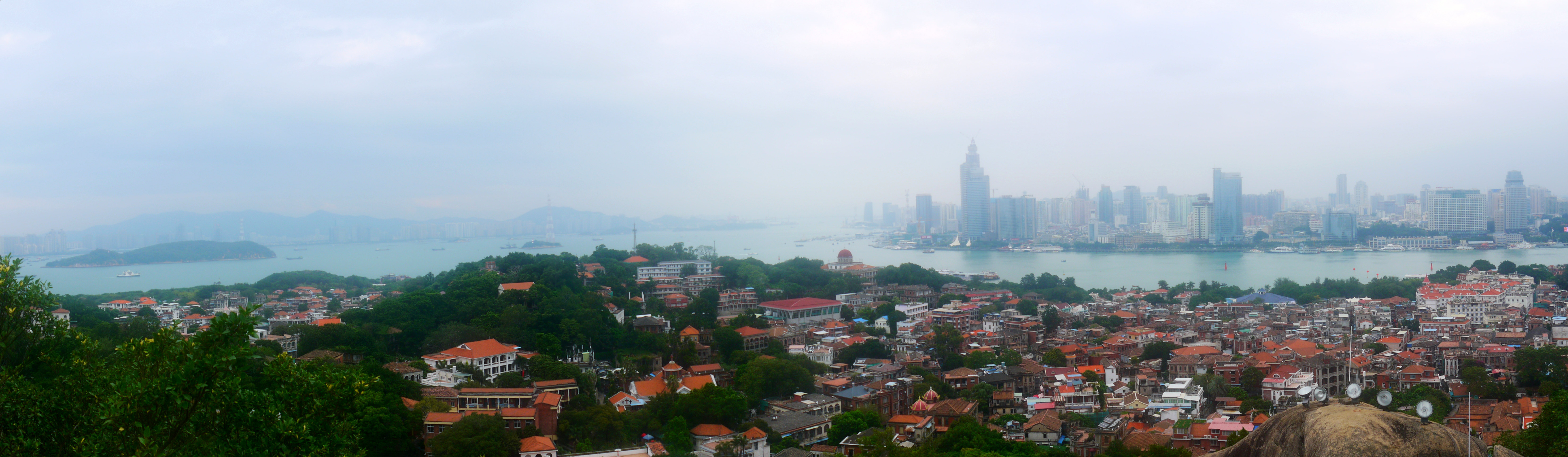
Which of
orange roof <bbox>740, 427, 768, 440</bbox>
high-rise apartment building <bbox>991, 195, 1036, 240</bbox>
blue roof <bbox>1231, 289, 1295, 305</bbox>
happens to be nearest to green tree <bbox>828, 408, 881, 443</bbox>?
orange roof <bbox>740, 427, 768, 440</bbox>

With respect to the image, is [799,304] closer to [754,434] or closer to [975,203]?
[754,434]

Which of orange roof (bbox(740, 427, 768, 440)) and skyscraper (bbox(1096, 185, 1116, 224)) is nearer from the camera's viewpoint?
orange roof (bbox(740, 427, 768, 440))

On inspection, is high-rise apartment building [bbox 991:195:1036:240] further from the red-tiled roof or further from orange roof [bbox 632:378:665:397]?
orange roof [bbox 632:378:665:397]

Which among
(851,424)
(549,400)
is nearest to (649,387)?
(549,400)

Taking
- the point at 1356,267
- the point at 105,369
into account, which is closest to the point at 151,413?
the point at 105,369

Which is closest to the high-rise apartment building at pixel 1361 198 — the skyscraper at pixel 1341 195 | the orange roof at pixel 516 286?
the skyscraper at pixel 1341 195

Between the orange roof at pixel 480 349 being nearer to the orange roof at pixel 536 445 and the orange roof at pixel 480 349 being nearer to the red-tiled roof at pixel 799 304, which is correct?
the orange roof at pixel 536 445

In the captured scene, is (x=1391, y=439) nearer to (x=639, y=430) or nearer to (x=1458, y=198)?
(x=639, y=430)
